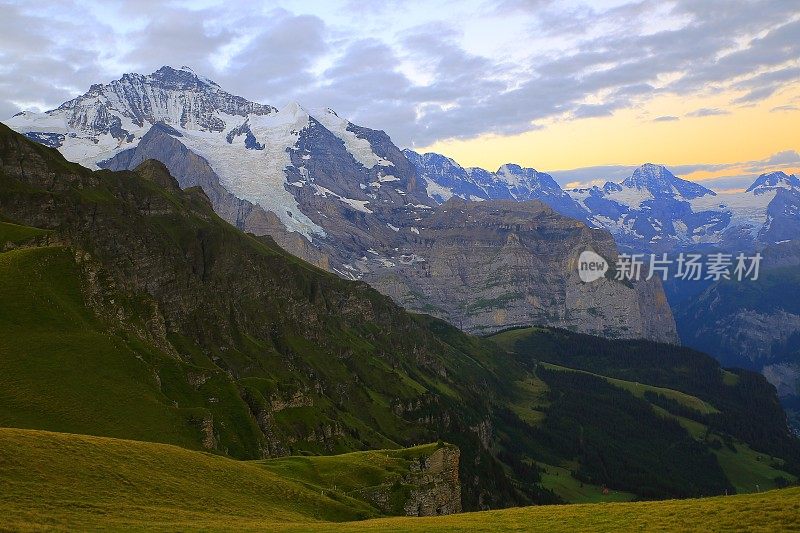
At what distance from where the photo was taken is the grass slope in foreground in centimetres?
A: 5062

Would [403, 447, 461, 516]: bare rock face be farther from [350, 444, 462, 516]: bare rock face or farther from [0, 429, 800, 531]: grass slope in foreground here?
[0, 429, 800, 531]: grass slope in foreground

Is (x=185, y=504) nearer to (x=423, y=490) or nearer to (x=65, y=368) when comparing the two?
(x=65, y=368)

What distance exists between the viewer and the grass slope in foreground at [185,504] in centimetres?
5062

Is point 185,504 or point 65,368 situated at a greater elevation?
point 65,368

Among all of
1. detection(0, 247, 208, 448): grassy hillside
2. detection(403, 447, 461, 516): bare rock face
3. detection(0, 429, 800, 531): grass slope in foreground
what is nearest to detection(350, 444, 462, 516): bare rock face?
detection(403, 447, 461, 516): bare rock face

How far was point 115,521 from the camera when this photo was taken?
51.0m

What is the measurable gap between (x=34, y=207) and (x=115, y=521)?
149301mm

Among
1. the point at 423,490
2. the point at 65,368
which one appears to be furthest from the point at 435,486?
the point at 65,368

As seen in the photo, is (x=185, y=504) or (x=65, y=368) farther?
(x=65, y=368)

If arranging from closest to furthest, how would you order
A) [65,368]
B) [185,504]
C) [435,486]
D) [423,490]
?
[185,504], [65,368], [423,490], [435,486]

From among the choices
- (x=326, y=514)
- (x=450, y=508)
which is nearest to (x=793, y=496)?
(x=326, y=514)

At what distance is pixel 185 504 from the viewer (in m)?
62.4

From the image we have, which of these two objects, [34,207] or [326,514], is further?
[34,207]

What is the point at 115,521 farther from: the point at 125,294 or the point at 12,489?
the point at 125,294
